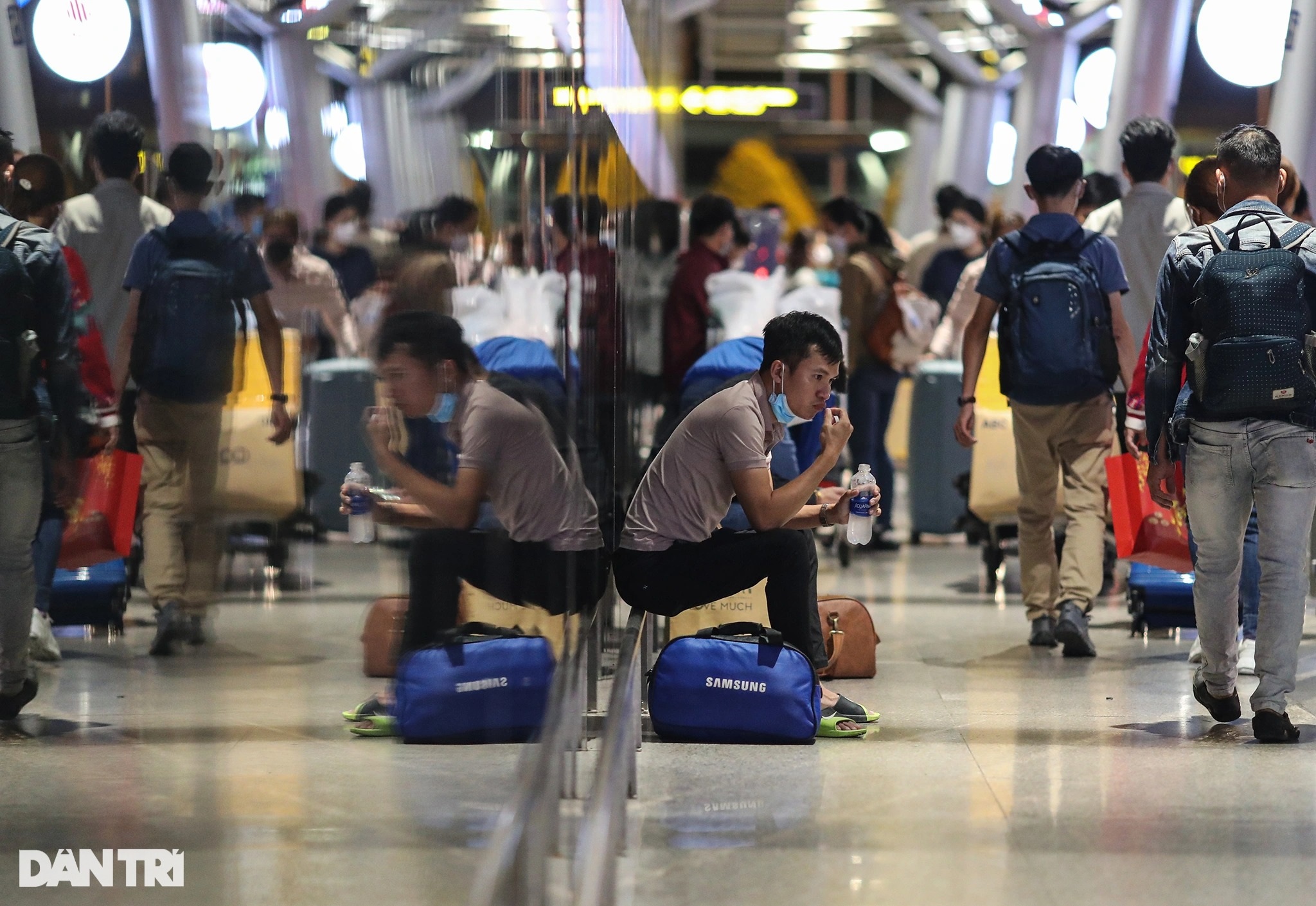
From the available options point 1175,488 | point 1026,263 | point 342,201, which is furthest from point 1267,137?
point 342,201

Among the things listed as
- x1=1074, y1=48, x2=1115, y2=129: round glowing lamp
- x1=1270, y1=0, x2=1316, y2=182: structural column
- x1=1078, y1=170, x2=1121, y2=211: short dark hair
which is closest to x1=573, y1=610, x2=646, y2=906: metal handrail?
x1=1078, y1=170, x2=1121, y2=211: short dark hair

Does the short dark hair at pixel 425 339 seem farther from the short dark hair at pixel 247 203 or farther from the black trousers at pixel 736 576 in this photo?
the black trousers at pixel 736 576

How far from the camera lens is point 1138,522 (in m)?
6.10

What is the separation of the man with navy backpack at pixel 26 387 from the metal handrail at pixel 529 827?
61 cm

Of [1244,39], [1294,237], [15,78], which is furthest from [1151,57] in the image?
[15,78]

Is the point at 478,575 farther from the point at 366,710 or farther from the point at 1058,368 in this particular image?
the point at 1058,368

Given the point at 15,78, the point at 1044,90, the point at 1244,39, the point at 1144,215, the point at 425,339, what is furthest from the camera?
the point at 1044,90

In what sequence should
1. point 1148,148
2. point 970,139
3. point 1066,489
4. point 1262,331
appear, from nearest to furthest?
point 1262,331 → point 1066,489 → point 1148,148 → point 970,139

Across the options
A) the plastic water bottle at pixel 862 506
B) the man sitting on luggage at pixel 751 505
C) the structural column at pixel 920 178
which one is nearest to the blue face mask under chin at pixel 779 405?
the man sitting on luggage at pixel 751 505

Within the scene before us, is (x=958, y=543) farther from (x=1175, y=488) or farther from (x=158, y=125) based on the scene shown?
(x=158, y=125)

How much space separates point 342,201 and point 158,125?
0.88 feet

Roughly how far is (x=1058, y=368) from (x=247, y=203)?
16.2ft

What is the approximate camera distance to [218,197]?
144 centimetres

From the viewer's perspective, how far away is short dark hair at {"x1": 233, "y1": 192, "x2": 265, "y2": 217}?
1459 mm
